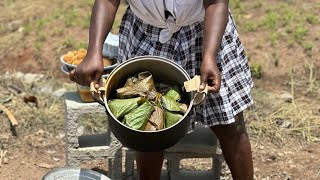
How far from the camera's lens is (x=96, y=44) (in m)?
2.31

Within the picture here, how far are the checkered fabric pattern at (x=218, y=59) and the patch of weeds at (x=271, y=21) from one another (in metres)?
3.09

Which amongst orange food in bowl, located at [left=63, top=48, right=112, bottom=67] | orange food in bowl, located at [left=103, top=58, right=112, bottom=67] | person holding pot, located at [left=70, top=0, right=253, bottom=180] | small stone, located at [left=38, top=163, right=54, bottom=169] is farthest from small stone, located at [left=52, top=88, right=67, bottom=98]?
person holding pot, located at [left=70, top=0, right=253, bottom=180]

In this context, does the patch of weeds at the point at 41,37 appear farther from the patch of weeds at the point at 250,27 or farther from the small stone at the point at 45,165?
the small stone at the point at 45,165

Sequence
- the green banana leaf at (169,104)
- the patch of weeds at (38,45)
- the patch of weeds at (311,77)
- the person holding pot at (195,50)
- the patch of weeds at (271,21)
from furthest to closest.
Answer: the patch of weeds at (271,21) → the patch of weeds at (38,45) → the patch of weeds at (311,77) → the person holding pot at (195,50) → the green banana leaf at (169,104)

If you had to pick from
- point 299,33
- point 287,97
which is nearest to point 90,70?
point 287,97

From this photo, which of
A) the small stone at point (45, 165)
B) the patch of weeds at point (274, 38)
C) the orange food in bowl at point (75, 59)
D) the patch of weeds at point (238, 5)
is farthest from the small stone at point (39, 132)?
the patch of weeds at point (238, 5)

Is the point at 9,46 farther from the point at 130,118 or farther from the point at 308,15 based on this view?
the point at 130,118

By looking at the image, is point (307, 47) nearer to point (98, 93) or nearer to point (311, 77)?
point (311, 77)

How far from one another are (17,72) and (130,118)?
10.2 feet

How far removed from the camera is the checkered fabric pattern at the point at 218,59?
252 cm

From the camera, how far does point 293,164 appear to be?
368cm

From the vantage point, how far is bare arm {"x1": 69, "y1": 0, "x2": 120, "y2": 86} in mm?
2254

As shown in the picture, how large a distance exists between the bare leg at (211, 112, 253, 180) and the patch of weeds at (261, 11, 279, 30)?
3092mm

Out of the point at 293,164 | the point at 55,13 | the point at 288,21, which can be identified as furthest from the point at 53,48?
the point at 293,164
